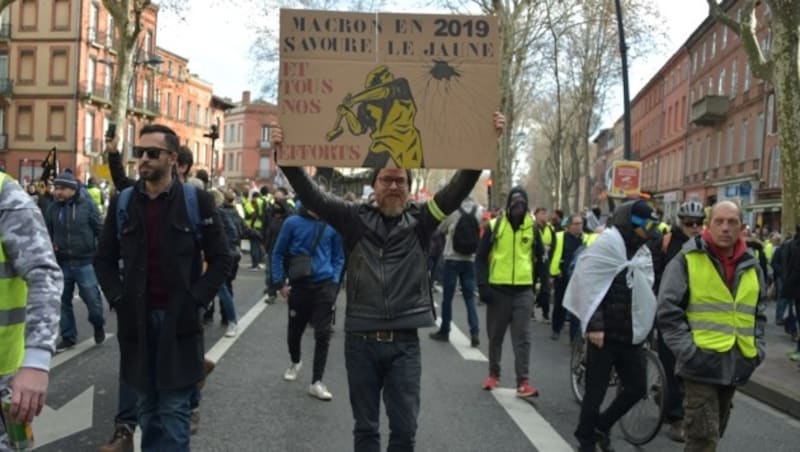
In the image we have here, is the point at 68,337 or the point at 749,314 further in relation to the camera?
the point at 68,337

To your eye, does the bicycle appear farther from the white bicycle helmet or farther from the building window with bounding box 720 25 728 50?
the building window with bounding box 720 25 728 50

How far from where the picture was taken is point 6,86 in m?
54.6

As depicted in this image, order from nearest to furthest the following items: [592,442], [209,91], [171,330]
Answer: [171,330] < [592,442] < [209,91]

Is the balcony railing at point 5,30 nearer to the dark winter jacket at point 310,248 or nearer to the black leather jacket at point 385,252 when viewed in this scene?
the dark winter jacket at point 310,248

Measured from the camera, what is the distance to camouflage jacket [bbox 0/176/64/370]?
293 cm

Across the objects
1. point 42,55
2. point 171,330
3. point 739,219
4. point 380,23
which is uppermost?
point 42,55

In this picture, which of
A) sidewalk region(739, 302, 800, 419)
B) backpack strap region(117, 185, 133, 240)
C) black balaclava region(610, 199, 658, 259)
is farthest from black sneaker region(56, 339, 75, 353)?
sidewalk region(739, 302, 800, 419)

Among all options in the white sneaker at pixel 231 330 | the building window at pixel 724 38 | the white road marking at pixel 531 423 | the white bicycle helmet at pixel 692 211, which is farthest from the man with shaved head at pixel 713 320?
the building window at pixel 724 38

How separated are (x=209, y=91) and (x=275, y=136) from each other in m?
75.9

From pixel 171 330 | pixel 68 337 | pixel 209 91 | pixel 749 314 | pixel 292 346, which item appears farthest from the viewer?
pixel 209 91

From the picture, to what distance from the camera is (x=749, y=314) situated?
4.94 meters

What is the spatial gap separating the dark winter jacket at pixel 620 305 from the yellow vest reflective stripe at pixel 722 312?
2.79ft

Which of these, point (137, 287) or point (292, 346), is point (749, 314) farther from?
point (292, 346)

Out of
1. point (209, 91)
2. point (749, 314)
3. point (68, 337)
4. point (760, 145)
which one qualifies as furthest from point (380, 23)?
point (209, 91)
